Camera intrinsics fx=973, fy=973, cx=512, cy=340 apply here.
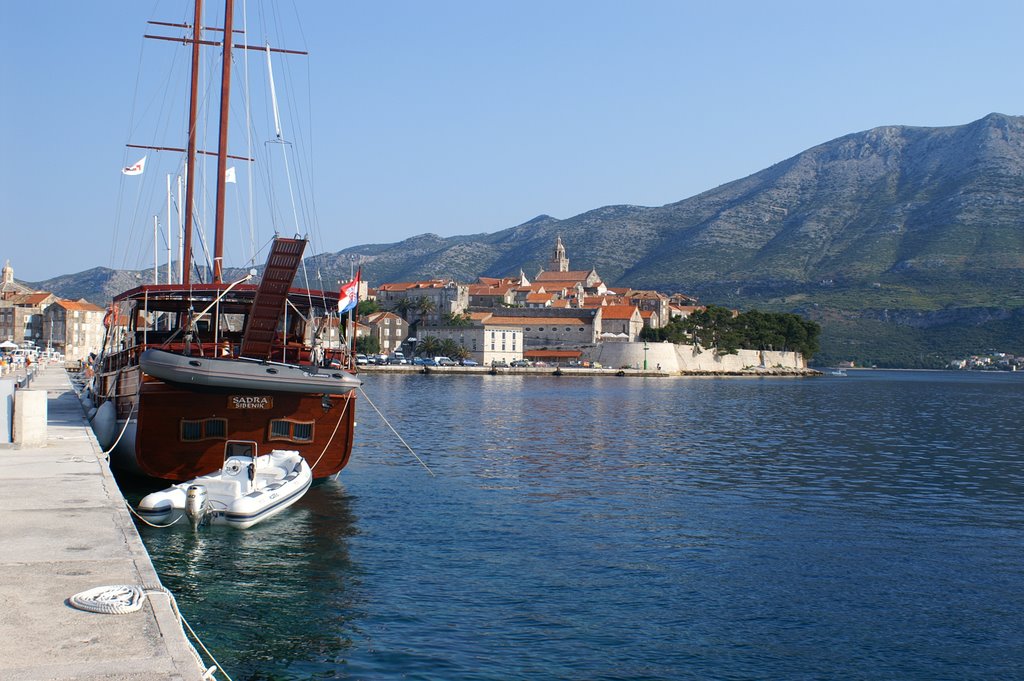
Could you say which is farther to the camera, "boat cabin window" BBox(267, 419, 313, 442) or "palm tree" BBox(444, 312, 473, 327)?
"palm tree" BBox(444, 312, 473, 327)

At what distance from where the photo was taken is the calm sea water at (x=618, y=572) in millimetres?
11586

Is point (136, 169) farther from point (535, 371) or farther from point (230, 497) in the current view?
point (535, 371)

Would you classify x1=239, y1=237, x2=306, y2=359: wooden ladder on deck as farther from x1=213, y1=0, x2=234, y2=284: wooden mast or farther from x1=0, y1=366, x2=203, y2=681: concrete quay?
x1=213, y1=0, x2=234, y2=284: wooden mast

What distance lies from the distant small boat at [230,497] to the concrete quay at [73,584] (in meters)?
1.40

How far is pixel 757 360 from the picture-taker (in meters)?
155

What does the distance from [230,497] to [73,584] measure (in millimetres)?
8314

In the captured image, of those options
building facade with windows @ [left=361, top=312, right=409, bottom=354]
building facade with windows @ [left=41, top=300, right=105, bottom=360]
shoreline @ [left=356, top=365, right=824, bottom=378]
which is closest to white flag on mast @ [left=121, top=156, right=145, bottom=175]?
shoreline @ [left=356, top=365, right=824, bottom=378]

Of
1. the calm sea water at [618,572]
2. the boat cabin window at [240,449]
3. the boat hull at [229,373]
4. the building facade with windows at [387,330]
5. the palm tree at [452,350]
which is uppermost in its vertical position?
the building facade with windows at [387,330]

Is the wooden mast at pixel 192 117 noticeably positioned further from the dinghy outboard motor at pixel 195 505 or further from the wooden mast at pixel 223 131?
the dinghy outboard motor at pixel 195 505

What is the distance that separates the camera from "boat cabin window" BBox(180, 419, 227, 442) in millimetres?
20422

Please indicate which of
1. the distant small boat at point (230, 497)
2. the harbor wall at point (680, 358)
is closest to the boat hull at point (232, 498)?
the distant small boat at point (230, 497)

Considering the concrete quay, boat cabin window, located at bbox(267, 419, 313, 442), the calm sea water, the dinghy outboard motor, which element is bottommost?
the calm sea water

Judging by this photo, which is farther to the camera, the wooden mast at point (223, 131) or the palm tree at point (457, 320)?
the palm tree at point (457, 320)

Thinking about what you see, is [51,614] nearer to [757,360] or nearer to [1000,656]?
[1000,656]
